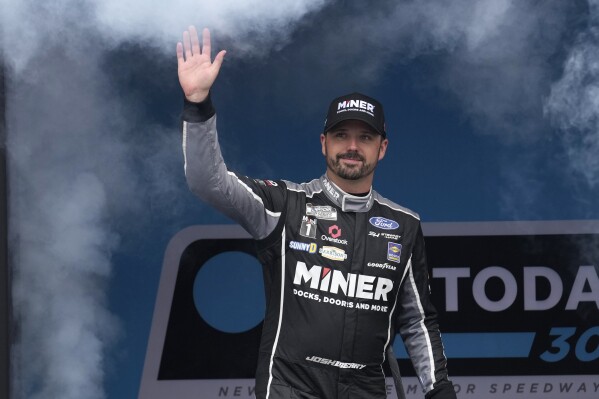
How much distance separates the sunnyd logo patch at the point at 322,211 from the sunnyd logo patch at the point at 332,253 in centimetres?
9

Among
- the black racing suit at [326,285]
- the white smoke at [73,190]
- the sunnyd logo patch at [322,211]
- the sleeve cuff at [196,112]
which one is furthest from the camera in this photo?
the white smoke at [73,190]

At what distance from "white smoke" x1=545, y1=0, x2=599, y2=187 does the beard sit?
4.41 ft

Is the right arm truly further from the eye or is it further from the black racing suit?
the eye

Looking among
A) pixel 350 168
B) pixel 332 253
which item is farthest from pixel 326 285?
pixel 350 168

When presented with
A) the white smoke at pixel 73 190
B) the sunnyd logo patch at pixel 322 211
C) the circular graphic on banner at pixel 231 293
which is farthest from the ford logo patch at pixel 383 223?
the white smoke at pixel 73 190

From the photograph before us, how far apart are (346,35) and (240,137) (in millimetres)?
573

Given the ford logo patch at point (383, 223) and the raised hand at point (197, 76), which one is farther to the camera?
the ford logo patch at point (383, 223)

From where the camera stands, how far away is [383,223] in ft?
8.00

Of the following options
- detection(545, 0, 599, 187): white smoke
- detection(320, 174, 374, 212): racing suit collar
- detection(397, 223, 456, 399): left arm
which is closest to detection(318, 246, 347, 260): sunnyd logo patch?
detection(320, 174, 374, 212): racing suit collar

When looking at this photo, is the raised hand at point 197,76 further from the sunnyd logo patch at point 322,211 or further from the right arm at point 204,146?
the sunnyd logo patch at point 322,211

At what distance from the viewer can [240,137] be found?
347cm

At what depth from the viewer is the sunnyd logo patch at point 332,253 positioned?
2348 mm

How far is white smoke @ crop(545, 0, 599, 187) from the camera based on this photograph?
3.46 m

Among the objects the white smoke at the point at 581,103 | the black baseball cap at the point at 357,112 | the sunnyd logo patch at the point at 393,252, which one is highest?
the white smoke at the point at 581,103
